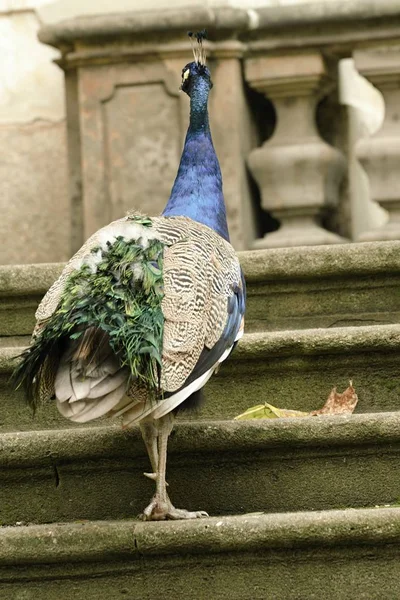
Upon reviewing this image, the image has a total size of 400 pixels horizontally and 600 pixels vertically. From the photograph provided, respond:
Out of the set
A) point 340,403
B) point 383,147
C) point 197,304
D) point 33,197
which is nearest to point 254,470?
point 340,403

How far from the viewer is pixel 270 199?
5.71 metres

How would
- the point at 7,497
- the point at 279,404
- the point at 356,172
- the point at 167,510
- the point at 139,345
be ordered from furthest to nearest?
1. the point at 356,172
2. the point at 279,404
3. the point at 7,497
4. the point at 167,510
5. the point at 139,345

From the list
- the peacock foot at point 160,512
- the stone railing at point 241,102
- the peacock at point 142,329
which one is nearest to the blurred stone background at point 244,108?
the stone railing at point 241,102

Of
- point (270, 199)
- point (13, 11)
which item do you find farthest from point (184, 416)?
point (13, 11)

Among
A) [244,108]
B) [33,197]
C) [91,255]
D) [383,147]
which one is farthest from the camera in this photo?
[33,197]

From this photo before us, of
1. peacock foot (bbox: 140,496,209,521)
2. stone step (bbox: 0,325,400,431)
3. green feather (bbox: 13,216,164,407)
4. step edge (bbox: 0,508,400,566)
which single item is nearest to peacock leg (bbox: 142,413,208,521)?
peacock foot (bbox: 140,496,209,521)

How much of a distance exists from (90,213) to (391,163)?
1.13m

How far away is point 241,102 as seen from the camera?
5.70m

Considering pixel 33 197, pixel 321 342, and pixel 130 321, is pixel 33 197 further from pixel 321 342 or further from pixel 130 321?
pixel 130 321

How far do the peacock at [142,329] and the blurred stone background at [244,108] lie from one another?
5.09ft

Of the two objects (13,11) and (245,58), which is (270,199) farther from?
(13,11)

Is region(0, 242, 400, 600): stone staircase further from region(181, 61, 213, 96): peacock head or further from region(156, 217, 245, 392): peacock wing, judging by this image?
region(181, 61, 213, 96): peacock head

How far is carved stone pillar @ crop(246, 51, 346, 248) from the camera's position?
563 cm

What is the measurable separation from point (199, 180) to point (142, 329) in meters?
1.04
